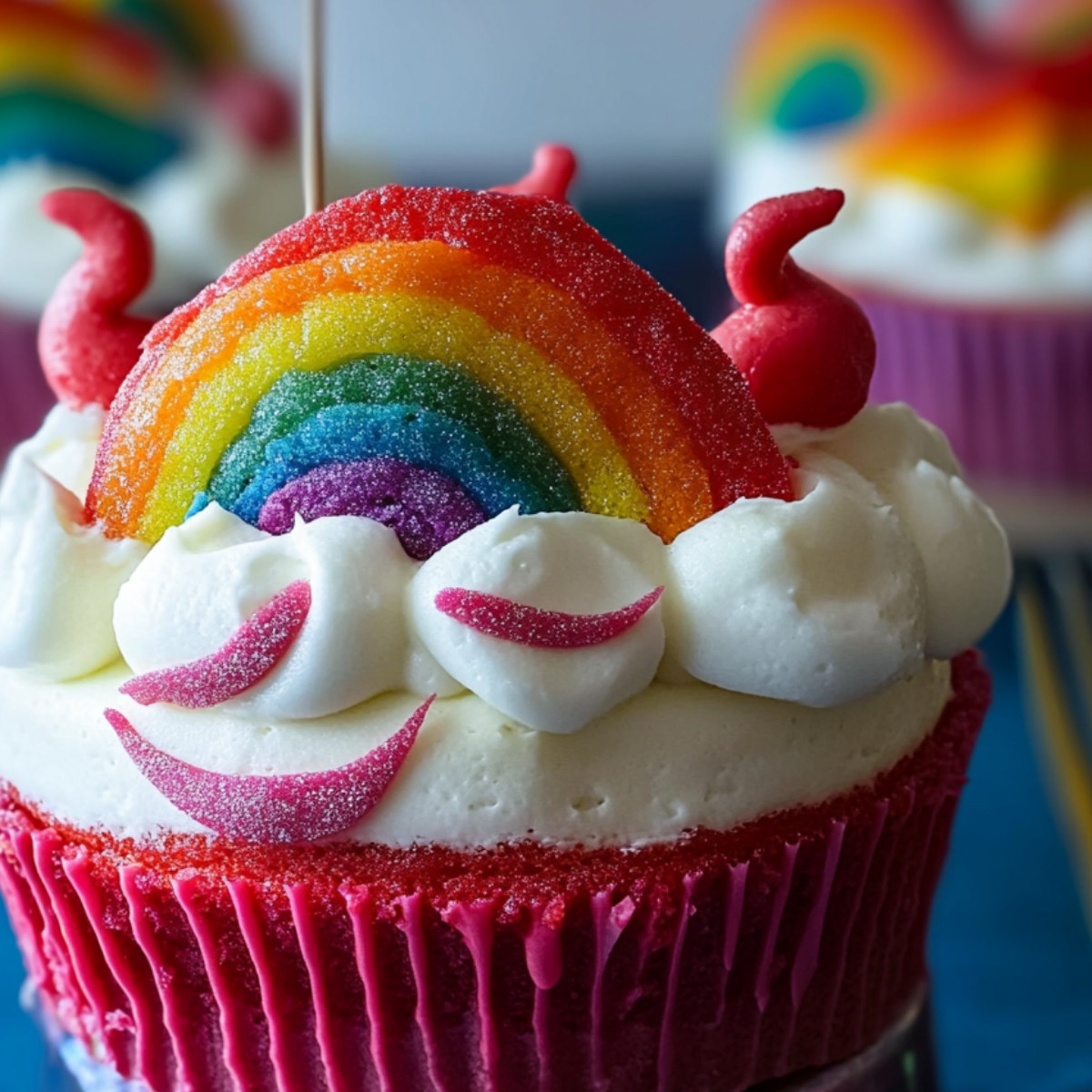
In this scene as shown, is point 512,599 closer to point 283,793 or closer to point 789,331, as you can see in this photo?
point 283,793

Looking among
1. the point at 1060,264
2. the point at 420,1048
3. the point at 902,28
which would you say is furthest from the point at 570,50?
the point at 420,1048

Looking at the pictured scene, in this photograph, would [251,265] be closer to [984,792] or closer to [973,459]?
[984,792]

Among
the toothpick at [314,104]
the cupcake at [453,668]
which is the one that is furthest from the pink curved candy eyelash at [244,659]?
the toothpick at [314,104]

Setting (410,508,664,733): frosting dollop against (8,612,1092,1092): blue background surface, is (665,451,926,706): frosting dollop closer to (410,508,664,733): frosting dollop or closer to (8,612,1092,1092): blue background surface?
(410,508,664,733): frosting dollop

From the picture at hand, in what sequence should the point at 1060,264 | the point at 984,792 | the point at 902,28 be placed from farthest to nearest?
1. the point at 902,28
2. the point at 1060,264
3. the point at 984,792

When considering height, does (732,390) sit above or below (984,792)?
above

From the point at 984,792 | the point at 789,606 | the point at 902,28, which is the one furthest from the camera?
the point at 902,28

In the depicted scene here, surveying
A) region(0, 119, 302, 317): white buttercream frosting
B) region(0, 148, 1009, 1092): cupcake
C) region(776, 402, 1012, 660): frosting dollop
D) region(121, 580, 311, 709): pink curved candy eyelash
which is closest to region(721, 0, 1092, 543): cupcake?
region(0, 119, 302, 317): white buttercream frosting
